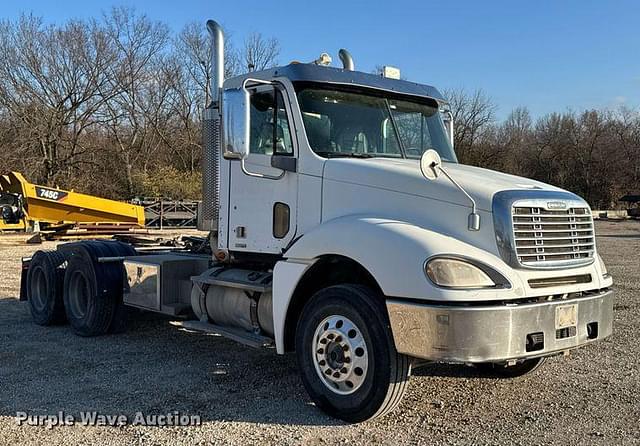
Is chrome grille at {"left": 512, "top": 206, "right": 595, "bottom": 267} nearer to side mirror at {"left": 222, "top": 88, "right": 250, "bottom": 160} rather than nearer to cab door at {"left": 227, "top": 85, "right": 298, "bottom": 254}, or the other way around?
cab door at {"left": 227, "top": 85, "right": 298, "bottom": 254}

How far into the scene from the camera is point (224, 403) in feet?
17.3

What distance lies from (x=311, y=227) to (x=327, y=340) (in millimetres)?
1043

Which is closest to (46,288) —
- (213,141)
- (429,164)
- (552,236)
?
(213,141)

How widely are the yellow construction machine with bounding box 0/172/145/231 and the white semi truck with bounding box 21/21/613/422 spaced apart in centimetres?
1487

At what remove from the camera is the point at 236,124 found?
5277 millimetres

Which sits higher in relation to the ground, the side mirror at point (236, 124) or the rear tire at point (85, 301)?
the side mirror at point (236, 124)

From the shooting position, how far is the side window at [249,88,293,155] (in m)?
5.63

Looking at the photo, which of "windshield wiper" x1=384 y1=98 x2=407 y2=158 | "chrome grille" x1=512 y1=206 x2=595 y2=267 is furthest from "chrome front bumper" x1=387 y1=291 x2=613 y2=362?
"windshield wiper" x1=384 y1=98 x2=407 y2=158

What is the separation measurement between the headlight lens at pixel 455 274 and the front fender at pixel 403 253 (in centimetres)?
4

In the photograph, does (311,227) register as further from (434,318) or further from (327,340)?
(434,318)

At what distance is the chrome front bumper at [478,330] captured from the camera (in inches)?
164

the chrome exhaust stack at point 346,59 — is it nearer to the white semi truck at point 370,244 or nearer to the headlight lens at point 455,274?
the white semi truck at point 370,244

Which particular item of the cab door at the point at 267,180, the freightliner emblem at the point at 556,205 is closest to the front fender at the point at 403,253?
the freightliner emblem at the point at 556,205

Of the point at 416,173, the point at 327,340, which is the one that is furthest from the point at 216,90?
the point at 327,340
